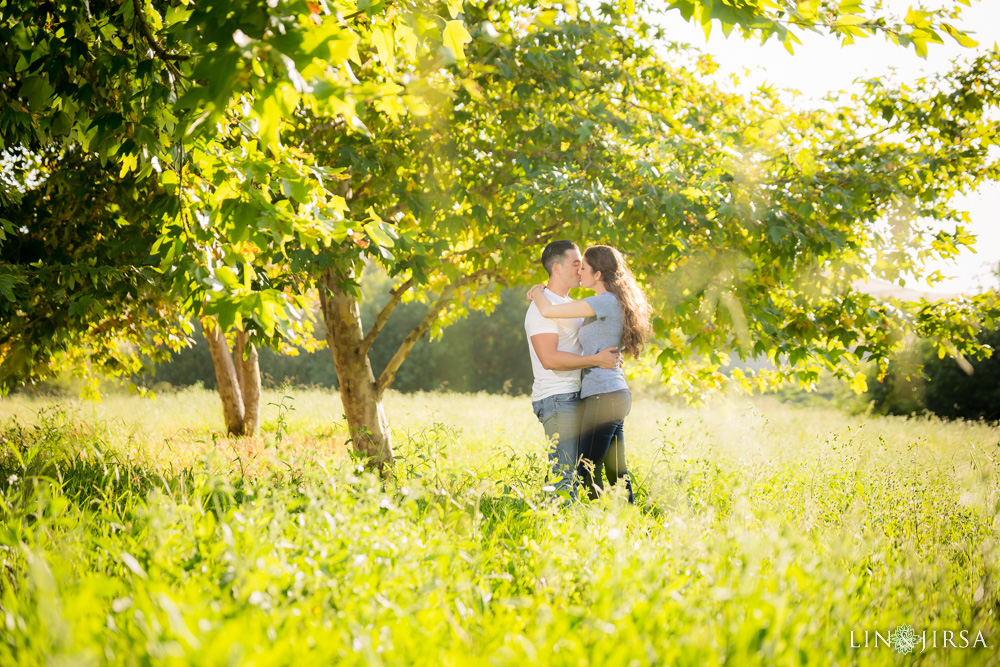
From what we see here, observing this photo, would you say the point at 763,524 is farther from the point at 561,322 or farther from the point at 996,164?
the point at 996,164

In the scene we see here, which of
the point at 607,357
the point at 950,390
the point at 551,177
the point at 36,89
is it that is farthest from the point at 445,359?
the point at 36,89

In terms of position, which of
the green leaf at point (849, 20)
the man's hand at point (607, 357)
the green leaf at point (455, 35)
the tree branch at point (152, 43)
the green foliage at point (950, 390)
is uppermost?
the tree branch at point (152, 43)

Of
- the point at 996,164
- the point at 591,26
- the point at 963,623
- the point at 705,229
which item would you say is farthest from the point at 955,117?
the point at 963,623

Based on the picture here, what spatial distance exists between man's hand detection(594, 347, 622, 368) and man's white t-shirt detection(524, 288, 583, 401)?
0.58ft

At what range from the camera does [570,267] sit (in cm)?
372

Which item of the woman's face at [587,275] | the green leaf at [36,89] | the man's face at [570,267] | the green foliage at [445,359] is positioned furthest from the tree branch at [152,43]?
the green foliage at [445,359]

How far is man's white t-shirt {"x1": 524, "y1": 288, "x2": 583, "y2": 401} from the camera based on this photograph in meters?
3.41

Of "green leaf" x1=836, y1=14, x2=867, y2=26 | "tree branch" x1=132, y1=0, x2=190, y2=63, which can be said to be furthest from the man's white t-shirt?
"tree branch" x1=132, y1=0, x2=190, y2=63

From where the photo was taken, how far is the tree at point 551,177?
A: 282 centimetres

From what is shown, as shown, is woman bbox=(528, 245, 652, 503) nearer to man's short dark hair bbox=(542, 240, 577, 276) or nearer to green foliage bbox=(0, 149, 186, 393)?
man's short dark hair bbox=(542, 240, 577, 276)

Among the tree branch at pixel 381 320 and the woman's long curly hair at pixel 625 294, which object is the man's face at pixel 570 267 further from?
the tree branch at pixel 381 320

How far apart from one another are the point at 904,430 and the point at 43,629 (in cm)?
1228

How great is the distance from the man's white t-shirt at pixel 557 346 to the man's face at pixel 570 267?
0.65 ft

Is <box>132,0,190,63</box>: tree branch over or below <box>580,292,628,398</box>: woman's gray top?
over
